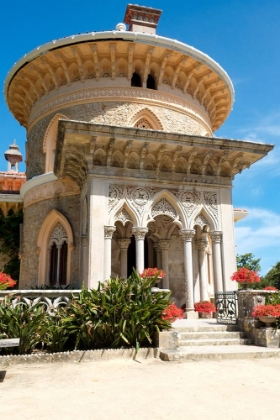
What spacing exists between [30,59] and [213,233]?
914 centimetres

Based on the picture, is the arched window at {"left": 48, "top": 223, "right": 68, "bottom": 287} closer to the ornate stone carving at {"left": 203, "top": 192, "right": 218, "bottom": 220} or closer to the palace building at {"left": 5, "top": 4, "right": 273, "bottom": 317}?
the palace building at {"left": 5, "top": 4, "right": 273, "bottom": 317}

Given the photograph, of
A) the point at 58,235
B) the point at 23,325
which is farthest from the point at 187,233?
the point at 23,325

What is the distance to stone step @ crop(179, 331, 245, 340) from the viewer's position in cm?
823

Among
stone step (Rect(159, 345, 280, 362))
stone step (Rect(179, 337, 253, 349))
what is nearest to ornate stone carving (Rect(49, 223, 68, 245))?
stone step (Rect(179, 337, 253, 349))

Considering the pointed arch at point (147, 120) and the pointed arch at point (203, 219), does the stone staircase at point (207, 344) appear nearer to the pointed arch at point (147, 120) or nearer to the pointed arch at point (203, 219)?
the pointed arch at point (203, 219)

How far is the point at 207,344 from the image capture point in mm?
7949

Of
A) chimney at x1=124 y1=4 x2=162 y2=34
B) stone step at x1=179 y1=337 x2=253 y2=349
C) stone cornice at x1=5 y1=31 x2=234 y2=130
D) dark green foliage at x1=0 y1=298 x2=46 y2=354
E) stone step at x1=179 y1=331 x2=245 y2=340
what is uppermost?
chimney at x1=124 y1=4 x2=162 y2=34

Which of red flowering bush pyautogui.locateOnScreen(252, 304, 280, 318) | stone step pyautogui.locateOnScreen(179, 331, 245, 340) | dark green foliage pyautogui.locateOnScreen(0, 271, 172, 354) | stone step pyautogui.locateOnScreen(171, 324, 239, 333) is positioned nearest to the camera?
dark green foliage pyautogui.locateOnScreen(0, 271, 172, 354)

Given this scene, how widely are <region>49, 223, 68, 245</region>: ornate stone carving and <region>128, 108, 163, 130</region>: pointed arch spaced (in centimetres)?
460

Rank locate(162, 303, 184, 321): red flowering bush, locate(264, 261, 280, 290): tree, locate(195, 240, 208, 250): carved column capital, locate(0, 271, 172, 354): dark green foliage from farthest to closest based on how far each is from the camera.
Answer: locate(264, 261, 280, 290): tree → locate(195, 240, 208, 250): carved column capital → locate(162, 303, 184, 321): red flowering bush → locate(0, 271, 172, 354): dark green foliage

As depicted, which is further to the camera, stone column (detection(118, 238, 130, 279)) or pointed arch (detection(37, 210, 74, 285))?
pointed arch (detection(37, 210, 74, 285))

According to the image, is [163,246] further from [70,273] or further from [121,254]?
[70,273]

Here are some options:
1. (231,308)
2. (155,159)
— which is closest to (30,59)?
(155,159)

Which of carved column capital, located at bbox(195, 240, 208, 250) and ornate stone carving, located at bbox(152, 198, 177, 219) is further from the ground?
Answer: ornate stone carving, located at bbox(152, 198, 177, 219)
